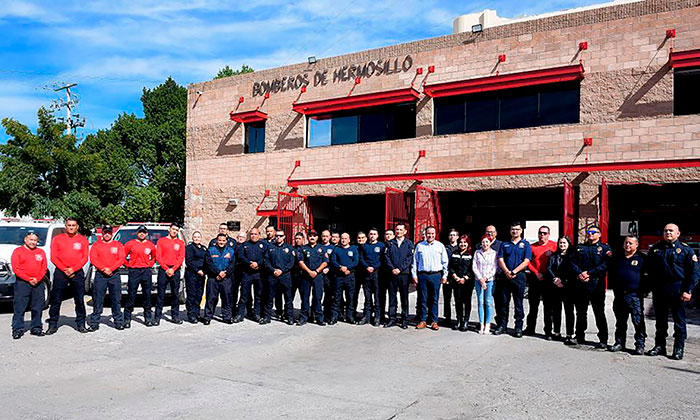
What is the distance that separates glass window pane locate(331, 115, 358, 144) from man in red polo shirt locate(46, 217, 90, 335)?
10.7 metres

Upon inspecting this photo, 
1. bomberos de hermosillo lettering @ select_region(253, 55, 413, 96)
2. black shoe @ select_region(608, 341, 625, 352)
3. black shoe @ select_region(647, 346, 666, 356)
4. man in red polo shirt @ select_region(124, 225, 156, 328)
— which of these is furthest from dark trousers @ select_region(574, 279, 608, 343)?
bomberos de hermosillo lettering @ select_region(253, 55, 413, 96)

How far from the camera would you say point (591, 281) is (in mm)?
8852

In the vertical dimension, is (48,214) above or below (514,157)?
below

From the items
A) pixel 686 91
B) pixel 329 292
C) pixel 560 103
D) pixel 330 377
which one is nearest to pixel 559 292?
pixel 329 292

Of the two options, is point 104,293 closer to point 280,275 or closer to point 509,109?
point 280,275

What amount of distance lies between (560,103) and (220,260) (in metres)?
10.5

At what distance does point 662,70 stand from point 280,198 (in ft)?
39.8

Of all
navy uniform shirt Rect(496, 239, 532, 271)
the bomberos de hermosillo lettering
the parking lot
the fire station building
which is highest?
the bomberos de hermosillo lettering

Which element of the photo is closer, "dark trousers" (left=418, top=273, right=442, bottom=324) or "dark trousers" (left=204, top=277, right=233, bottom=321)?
"dark trousers" (left=418, top=273, right=442, bottom=324)

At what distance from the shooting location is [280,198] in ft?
65.5

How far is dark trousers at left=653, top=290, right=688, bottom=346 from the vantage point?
8078 millimetres

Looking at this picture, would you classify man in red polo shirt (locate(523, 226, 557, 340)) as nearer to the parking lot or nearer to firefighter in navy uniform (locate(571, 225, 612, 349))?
the parking lot

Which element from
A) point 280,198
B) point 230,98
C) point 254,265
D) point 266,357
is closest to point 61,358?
point 266,357

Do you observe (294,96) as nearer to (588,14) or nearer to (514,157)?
(514,157)
